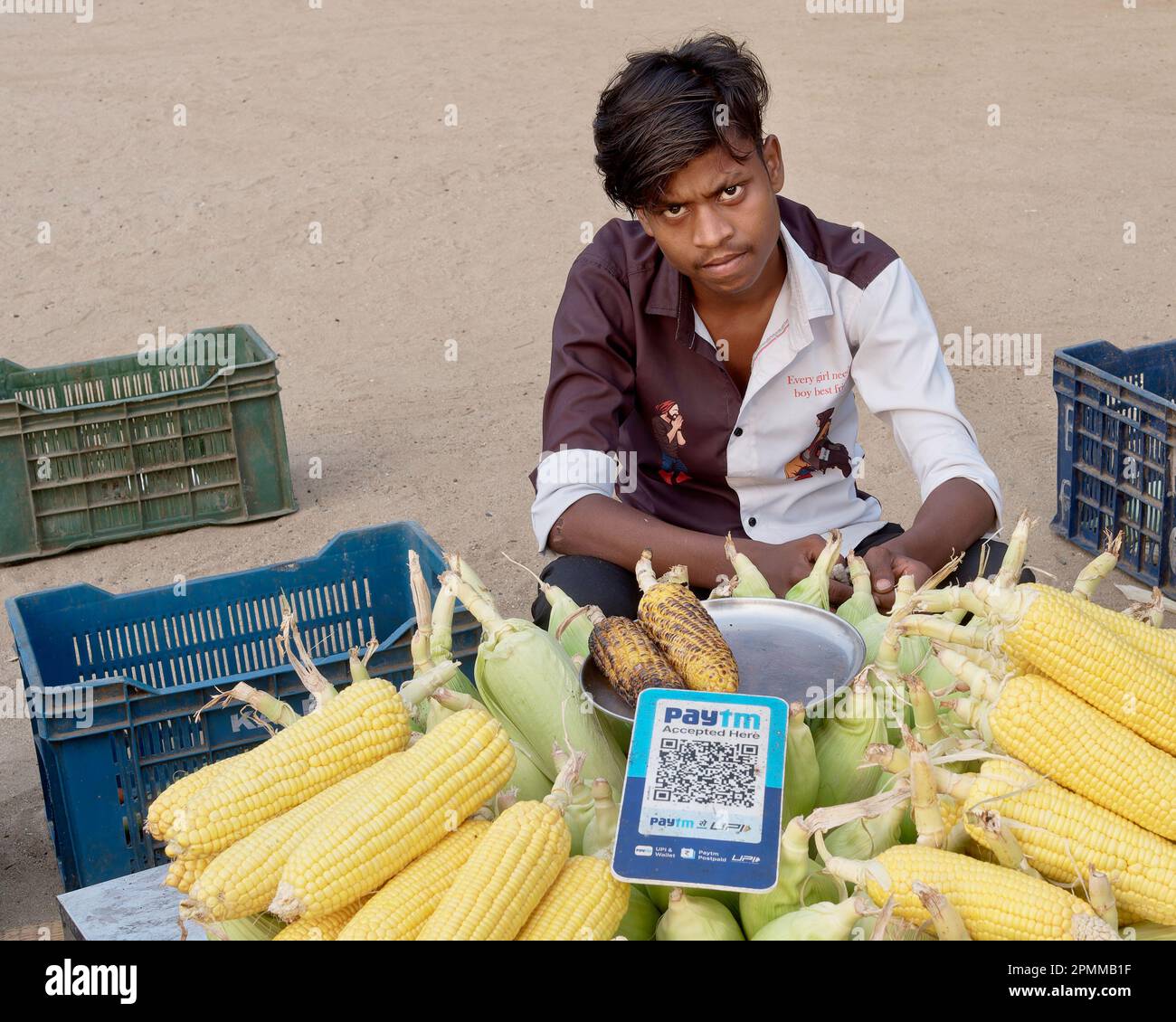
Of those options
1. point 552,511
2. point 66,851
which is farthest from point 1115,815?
point 66,851

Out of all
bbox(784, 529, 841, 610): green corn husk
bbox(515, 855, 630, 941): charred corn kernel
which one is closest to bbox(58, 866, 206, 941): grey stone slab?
bbox(515, 855, 630, 941): charred corn kernel

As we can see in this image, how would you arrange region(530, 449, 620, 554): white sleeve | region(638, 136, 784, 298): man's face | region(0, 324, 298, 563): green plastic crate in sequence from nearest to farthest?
region(638, 136, 784, 298): man's face, region(530, 449, 620, 554): white sleeve, region(0, 324, 298, 563): green plastic crate

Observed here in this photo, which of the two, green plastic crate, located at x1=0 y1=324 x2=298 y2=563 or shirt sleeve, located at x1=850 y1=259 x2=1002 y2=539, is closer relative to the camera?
shirt sleeve, located at x1=850 y1=259 x2=1002 y2=539

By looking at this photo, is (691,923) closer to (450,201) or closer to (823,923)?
(823,923)

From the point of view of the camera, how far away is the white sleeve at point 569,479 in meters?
3.10

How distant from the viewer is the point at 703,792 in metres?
1.96

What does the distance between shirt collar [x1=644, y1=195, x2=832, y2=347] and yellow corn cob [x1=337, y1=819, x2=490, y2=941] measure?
1.54 meters

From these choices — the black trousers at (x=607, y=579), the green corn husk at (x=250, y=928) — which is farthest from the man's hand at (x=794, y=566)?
the green corn husk at (x=250, y=928)

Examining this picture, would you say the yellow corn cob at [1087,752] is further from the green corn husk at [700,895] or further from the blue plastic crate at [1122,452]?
the blue plastic crate at [1122,452]

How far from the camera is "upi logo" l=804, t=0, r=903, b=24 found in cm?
1065

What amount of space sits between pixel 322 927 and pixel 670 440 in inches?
68.4

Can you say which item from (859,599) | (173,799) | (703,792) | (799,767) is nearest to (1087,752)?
(799,767)

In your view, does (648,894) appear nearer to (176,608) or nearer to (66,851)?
(66,851)

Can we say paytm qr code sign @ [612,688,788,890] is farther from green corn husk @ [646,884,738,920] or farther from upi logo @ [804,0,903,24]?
upi logo @ [804,0,903,24]
